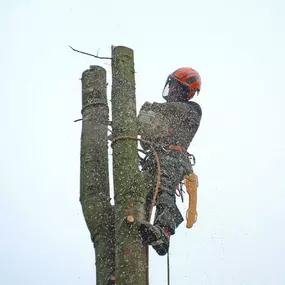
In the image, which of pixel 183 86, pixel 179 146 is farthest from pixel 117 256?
pixel 183 86

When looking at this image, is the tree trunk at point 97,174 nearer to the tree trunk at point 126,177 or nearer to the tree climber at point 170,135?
the tree trunk at point 126,177

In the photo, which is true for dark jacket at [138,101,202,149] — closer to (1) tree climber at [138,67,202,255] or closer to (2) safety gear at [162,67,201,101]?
(1) tree climber at [138,67,202,255]

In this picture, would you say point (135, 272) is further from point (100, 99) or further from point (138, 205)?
point (100, 99)

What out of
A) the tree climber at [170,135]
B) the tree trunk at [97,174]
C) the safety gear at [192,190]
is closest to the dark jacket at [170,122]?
the tree climber at [170,135]

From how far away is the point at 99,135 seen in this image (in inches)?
128

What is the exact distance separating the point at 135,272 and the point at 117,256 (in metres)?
0.15

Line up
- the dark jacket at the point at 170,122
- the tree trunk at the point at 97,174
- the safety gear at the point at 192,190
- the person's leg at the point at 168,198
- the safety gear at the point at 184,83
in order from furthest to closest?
the safety gear at the point at 184,83, the safety gear at the point at 192,190, the dark jacket at the point at 170,122, the person's leg at the point at 168,198, the tree trunk at the point at 97,174

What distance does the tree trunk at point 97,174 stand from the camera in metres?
2.85

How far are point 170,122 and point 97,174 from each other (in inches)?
63.2

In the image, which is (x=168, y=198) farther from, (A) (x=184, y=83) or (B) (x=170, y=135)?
(A) (x=184, y=83)

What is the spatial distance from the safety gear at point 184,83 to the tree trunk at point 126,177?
1.67m

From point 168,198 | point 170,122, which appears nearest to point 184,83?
point 170,122

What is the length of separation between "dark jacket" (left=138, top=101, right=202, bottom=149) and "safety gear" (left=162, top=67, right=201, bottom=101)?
0.18 meters

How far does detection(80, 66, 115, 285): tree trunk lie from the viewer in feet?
9.34
